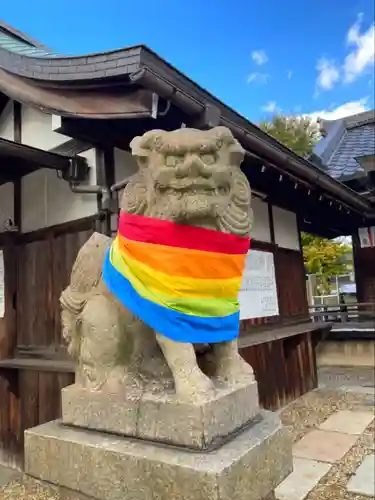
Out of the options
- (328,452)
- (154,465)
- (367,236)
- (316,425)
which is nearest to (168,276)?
(154,465)

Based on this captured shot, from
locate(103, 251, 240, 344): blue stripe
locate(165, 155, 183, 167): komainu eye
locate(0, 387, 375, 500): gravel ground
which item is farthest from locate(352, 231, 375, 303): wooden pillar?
locate(165, 155, 183, 167): komainu eye

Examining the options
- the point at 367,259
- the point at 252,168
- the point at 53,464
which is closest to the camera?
the point at 53,464

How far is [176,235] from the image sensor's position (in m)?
1.87

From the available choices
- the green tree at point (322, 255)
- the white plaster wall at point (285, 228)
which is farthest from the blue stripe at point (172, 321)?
the green tree at point (322, 255)

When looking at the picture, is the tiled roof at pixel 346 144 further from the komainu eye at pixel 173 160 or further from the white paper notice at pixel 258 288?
the komainu eye at pixel 173 160

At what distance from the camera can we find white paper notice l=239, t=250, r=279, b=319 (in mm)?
6055

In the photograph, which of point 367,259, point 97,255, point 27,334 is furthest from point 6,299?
point 367,259

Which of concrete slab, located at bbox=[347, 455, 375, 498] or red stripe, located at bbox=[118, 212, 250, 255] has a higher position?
red stripe, located at bbox=[118, 212, 250, 255]

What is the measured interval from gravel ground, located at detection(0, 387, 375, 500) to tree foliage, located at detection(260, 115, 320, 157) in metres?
15.6

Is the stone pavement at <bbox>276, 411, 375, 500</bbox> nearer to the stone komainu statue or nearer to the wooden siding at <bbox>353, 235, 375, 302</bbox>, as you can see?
the stone komainu statue

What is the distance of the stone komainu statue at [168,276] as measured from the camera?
6.03 ft

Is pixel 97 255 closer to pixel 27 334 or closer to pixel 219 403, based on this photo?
pixel 219 403

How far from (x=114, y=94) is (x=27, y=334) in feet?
10.6

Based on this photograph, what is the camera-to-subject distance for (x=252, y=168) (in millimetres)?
5582
